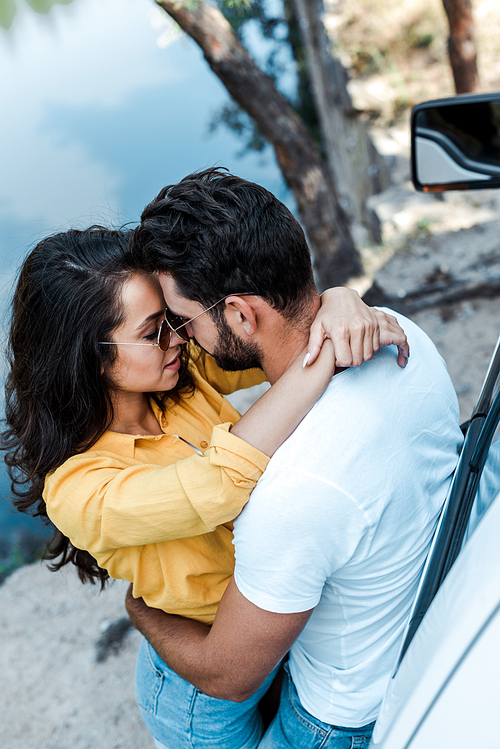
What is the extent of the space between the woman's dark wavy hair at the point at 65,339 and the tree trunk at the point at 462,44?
5.85 metres

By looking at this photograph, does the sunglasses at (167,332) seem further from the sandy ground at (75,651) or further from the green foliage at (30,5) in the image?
the green foliage at (30,5)

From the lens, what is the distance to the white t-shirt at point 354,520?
1.07 meters

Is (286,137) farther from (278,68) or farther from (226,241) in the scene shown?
(278,68)

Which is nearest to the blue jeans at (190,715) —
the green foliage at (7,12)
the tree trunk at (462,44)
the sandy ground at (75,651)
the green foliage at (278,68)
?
the sandy ground at (75,651)

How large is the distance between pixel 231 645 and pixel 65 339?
0.92 m

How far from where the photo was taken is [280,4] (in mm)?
11391

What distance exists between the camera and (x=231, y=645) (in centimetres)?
123

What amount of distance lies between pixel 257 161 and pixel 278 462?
44.1 feet

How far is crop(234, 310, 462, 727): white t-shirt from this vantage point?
1066 mm

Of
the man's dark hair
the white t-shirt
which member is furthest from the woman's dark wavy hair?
the white t-shirt

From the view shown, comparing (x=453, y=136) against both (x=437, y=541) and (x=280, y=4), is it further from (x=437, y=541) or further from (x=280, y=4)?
(x=280, y=4)

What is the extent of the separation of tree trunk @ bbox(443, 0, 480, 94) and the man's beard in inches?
240

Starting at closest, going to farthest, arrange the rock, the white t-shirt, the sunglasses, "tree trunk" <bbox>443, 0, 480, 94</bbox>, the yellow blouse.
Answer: the white t-shirt < the yellow blouse < the sunglasses < the rock < "tree trunk" <bbox>443, 0, 480, 94</bbox>

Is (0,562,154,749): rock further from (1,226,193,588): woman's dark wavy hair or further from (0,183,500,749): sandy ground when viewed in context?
(1,226,193,588): woman's dark wavy hair
